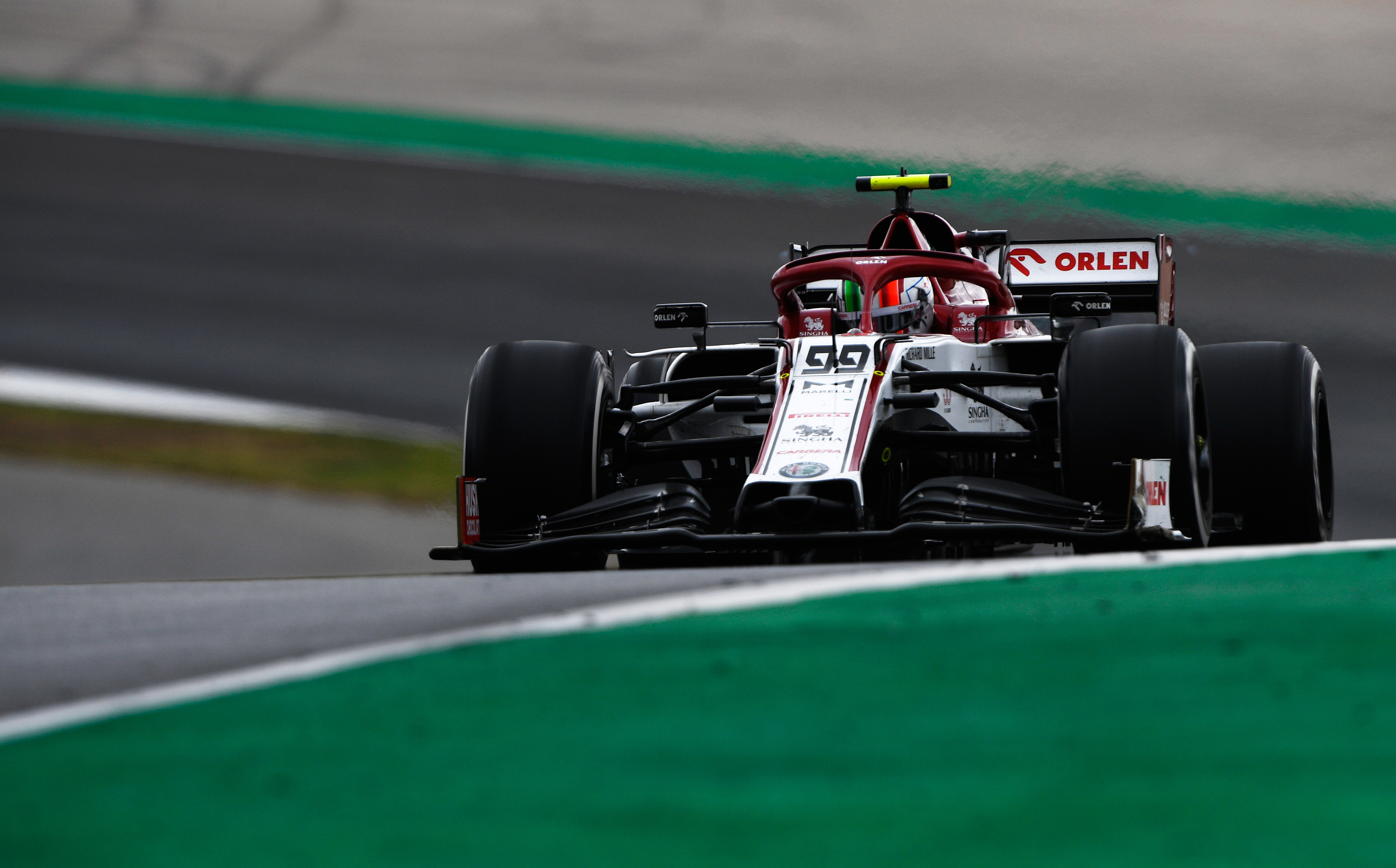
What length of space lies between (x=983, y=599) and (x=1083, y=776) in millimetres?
1613

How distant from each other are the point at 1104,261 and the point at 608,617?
Answer: 5.96 m

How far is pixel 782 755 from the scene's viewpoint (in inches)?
108

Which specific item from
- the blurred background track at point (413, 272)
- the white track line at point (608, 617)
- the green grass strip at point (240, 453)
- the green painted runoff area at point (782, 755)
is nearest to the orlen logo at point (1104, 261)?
the blurred background track at point (413, 272)

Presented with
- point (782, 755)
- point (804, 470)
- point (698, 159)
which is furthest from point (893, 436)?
point (698, 159)

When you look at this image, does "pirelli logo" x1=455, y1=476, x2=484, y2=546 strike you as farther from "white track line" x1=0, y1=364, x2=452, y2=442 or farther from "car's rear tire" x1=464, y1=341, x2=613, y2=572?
"white track line" x1=0, y1=364, x2=452, y2=442

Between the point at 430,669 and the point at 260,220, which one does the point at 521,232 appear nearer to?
the point at 260,220

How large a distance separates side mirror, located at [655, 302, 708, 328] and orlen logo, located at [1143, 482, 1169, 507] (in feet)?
6.98

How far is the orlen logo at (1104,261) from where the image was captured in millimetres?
9234

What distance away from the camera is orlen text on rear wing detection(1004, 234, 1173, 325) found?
363 inches

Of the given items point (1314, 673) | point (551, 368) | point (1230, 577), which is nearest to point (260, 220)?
point (551, 368)

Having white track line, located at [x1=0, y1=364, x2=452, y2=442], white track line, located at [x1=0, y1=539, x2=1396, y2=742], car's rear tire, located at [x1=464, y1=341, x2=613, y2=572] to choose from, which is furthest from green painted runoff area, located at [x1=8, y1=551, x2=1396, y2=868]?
white track line, located at [x1=0, y1=364, x2=452, y2=442]

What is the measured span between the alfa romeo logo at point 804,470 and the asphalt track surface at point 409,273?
5.07 meters

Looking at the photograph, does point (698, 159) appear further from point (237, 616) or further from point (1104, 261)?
point (237, 616)

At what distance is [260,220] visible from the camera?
1451cm
